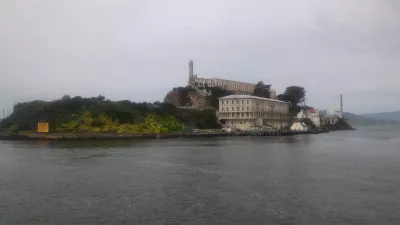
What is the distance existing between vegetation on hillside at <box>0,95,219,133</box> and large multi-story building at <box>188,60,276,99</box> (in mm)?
18695

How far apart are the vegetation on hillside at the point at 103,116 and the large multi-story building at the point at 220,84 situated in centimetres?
1870

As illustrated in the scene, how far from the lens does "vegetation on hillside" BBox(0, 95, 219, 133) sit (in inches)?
3327

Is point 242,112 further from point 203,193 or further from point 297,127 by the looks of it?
point 203,193

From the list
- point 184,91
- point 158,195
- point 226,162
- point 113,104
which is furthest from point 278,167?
point 184,91

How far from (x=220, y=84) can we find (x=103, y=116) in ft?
154

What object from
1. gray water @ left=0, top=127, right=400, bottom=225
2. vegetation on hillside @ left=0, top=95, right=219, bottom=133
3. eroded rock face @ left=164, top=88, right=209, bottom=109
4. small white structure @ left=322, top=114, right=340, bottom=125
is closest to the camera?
gray water @ left=0, top=127, right=400, bottom=225

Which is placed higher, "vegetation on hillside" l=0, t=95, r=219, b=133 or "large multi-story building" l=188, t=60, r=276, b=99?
"large multi-story building" l=188, t=60, r=276, b=99

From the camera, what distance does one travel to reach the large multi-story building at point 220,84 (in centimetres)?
11919

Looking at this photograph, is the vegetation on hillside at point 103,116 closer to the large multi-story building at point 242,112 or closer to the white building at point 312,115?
the large multi-story building at point 242,112

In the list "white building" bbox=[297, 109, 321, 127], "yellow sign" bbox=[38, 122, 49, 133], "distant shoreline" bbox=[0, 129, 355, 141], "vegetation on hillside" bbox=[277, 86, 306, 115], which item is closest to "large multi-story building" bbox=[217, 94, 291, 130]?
"distant shoreline" bbox=[0, 129, 355, 141]

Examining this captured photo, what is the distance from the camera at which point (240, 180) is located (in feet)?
79.0

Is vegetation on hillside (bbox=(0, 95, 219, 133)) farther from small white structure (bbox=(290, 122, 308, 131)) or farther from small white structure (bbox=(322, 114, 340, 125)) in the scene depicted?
small white structure (bbox=(322, 114, 340, 125))

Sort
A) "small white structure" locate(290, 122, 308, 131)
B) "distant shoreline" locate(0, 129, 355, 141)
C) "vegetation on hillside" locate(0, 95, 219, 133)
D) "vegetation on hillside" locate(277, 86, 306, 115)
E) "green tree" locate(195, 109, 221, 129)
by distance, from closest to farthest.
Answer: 1. "distant shoreline" locate(0, 129, 355, 141)
2. "vegetation on hillside" locate(0, 95, 219, 133)
3. "green tree" locate(195, 109, 221, 129)
4. "small white structure" locate(290, 122, 308, 131)
5. "vegetation on hillside" locate(277, 86, 306, 115)

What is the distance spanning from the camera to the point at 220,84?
4796 inches
